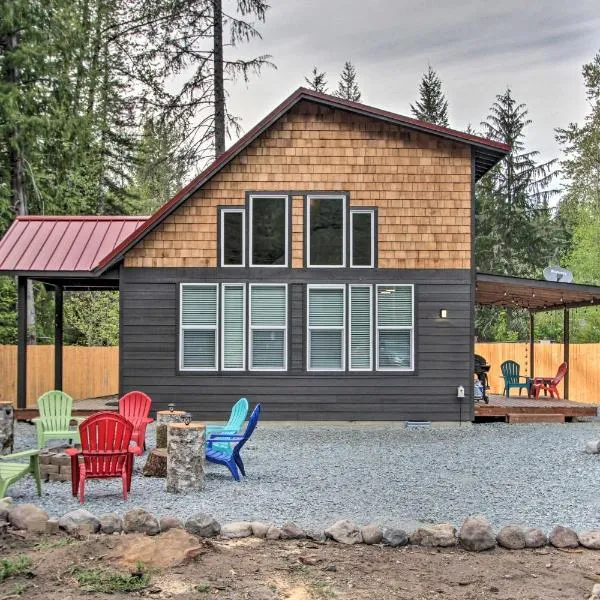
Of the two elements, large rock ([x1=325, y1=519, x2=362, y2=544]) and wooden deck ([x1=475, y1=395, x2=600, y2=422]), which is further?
wooden deck ([x1=475, y1=395, x2=600, y2=422])

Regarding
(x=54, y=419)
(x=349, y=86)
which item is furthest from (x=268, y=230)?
(x=349, y=86)

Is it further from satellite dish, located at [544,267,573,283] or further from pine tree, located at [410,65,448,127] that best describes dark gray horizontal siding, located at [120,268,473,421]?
pine tree, located at [410,65,448,127]

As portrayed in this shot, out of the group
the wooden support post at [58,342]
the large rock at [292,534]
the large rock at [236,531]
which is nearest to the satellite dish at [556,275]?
the wooden support post at [58,342]

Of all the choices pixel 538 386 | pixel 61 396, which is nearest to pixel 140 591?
pixel 61 396

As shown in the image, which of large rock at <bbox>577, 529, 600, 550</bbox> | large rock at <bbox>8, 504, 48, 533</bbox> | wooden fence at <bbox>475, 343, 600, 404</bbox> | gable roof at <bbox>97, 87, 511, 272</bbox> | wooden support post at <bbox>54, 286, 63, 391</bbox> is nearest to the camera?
large rock at <bbox>577, 529, 600, 550</bbox>

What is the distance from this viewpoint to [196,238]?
1369 cm

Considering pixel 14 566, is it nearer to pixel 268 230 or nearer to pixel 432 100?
pixel 268 230

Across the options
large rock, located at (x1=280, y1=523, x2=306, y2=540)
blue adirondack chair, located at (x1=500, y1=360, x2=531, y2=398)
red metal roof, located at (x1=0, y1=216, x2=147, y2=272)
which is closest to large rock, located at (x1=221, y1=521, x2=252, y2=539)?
large rock, located at (x1=280, y1=523, x2=306, y2=540)

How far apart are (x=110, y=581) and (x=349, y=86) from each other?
39047 mm

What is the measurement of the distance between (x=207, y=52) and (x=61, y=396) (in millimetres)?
13460

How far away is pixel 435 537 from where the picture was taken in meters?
5.45

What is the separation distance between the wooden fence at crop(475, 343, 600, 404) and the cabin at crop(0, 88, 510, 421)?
825 centimetres

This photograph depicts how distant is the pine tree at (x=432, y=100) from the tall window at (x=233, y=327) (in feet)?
82.9

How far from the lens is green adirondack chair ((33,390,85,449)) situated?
1045 cm
